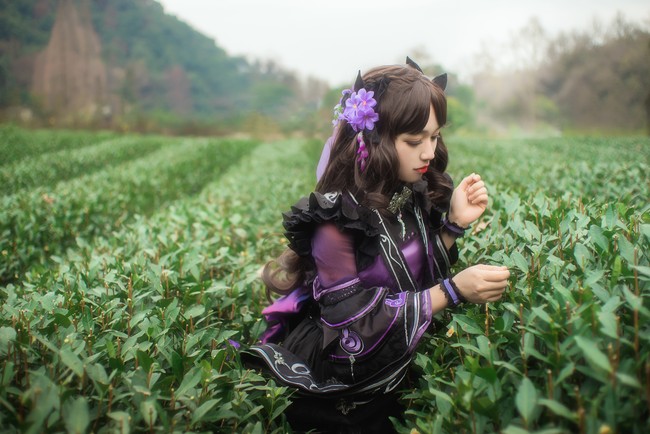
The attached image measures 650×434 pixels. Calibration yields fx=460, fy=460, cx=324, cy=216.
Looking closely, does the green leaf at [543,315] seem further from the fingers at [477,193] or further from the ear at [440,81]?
the ear at [440,81]

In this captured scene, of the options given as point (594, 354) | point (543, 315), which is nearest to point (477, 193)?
point (543, 315)

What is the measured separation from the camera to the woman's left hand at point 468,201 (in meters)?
1.82

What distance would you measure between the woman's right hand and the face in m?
0.46

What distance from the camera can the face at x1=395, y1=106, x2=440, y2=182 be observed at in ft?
5.66

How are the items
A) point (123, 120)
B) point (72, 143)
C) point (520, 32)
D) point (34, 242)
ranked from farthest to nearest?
1. point (520, 32)
2. point (123, 120)
3. point (72, 143)
4. point (34, 242)

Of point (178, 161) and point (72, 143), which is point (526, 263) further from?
point (72, 143)

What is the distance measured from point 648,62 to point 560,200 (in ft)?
58.8

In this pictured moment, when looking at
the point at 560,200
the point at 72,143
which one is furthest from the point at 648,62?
the point at 72,143

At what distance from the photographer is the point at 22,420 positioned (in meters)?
1.08

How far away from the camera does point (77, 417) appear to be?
108 centimetres

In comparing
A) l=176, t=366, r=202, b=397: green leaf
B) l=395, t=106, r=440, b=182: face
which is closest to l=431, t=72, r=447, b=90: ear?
l=395, t=106, r=440, b=182: face

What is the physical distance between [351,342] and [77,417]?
2.84 ft

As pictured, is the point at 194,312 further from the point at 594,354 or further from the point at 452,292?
the point at 594,354

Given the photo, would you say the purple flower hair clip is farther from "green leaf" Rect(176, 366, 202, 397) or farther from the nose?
"green leaf" Rect(176, 366, 202, 397)
